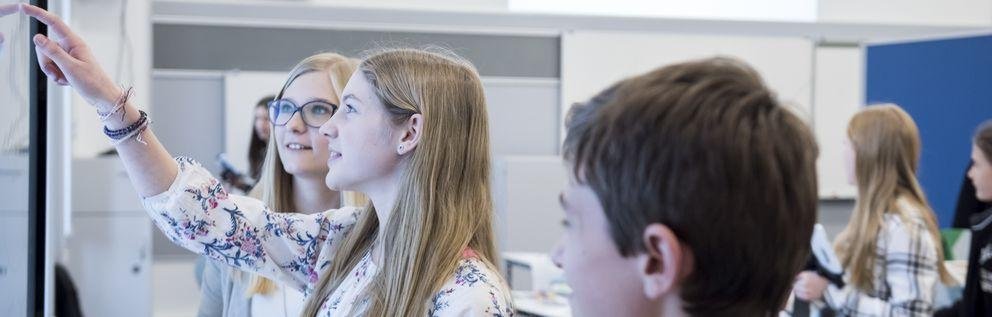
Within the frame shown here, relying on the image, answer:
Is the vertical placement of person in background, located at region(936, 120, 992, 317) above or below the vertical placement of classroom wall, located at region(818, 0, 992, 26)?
below

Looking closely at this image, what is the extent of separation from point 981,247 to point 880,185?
0.33 m

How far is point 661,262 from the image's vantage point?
2.60ft

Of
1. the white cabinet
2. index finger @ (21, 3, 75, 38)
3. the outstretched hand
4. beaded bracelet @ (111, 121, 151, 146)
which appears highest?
index finger @ (21, 3, 75, 38)

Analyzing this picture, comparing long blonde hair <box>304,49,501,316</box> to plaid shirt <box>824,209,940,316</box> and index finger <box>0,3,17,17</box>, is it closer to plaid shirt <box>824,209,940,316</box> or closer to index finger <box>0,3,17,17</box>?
index finger <box>0,3,17,17</box>

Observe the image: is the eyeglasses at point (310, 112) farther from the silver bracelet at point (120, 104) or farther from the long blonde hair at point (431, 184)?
the silver bracelet at point (120, 104)

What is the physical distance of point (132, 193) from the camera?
19.0 ft

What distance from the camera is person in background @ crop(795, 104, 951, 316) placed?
3113 mm

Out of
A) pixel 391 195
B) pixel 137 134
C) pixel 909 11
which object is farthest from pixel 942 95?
pixel 137 134

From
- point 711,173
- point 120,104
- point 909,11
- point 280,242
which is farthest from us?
point 909,11

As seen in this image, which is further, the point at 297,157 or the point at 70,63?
the point at 297,157

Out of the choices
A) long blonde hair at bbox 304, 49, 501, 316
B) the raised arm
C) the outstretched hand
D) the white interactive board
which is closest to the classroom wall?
the white interactive board

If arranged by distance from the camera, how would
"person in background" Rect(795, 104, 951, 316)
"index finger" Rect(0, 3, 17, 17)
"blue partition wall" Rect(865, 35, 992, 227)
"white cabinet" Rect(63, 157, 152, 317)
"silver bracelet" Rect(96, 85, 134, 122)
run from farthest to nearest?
"white cabinet" Rect(63, 157, 152, 317) → "blue partition wall" Rect(865, 35, 992, 227) → "person in background" Rect(795, 104, 951, 316) → "silver bracelet" Rect(96, 85, 134, 122) → "index finger" Rect(0, 3, 17, 17)

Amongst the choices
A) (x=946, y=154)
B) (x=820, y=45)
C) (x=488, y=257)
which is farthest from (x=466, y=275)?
(x=820, y=45)

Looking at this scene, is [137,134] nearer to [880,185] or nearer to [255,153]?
[880,185]
